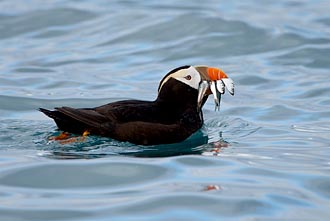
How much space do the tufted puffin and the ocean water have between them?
110 mm

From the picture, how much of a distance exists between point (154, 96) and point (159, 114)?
126 inches

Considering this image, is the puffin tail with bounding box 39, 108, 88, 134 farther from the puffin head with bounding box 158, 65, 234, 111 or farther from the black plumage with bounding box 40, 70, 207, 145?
the puffin head with bounding box 158, 65, 234, 111

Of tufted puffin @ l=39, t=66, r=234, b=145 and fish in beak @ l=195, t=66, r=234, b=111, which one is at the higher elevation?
fish in beak @ l=195, t=66, r=234, b=111

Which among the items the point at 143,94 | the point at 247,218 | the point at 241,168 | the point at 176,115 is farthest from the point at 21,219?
the point at 143,94

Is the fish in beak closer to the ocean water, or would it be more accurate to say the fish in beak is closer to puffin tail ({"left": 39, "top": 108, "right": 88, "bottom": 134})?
the ocean water

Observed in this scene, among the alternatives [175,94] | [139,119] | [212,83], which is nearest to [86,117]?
[139,119]

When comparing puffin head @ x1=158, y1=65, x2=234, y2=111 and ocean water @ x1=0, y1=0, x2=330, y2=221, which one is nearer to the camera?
ocean water @ x1=0, y1=0, x2=330, y2=221

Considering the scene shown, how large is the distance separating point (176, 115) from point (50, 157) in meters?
1.30

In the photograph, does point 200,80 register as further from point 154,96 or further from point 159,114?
point 154,96

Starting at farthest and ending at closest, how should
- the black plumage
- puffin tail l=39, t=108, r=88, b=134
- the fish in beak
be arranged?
1. the fish in beak
2. puffin tail l=39, t=108, r=88, b=134
3. the black plumage

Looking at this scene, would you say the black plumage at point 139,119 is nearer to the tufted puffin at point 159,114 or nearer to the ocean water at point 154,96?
the tufted puffin at point 159,114

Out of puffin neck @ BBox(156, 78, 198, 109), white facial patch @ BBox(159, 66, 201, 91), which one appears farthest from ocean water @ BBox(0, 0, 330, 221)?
white facial patch @ BBox(159, 66, 201, 91)

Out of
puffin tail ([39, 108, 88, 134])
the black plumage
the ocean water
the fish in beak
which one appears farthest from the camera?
the fish in beak

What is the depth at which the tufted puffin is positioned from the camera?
8383mm
